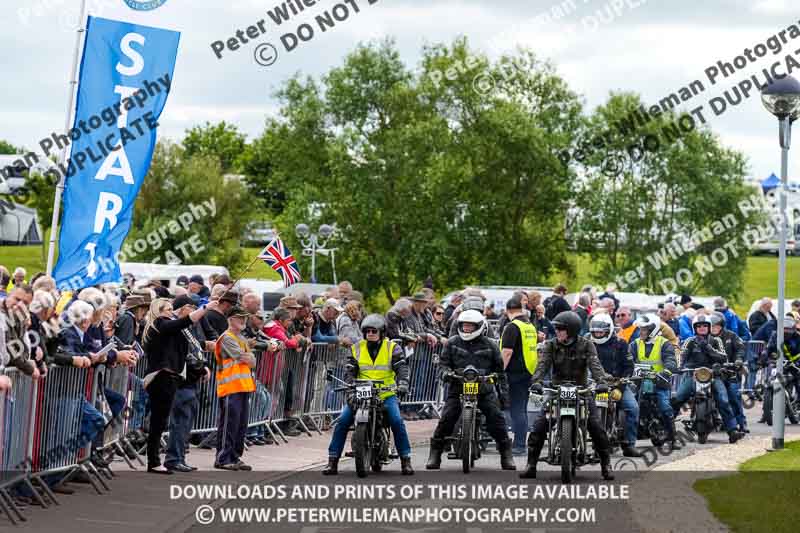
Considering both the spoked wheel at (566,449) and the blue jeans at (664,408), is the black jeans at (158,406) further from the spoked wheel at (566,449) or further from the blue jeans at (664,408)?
the blue jeans at (664,408)

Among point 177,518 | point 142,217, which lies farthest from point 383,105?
point 177,518

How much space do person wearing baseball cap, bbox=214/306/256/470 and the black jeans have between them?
0.79 metres

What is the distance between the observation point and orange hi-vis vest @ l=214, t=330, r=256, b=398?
1579 centimetres

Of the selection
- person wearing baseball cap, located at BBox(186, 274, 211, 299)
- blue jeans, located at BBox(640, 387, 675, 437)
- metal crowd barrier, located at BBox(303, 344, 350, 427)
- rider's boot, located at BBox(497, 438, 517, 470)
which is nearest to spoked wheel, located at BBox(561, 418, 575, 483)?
rider's boot, located at BBox(497, 438, 517, 470)

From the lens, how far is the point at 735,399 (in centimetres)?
2120

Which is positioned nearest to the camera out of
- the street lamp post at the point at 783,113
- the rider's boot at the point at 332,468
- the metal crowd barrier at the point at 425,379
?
the rider's boot at the point at 332,468

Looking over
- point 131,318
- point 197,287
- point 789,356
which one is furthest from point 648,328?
point 131,318

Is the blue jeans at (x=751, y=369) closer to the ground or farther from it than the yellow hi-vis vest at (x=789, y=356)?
closer to the ground

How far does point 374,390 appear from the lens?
15.5 metres

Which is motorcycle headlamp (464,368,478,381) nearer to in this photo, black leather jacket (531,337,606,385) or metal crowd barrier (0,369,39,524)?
black leather jacket (531,337,606,385)

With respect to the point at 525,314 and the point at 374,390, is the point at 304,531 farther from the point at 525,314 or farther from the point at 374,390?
the point at 525,314

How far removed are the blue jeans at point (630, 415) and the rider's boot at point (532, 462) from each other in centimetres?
297

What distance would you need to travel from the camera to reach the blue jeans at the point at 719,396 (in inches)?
808

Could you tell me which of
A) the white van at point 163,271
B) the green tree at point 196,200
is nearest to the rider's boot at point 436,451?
the white van at point 163,271
